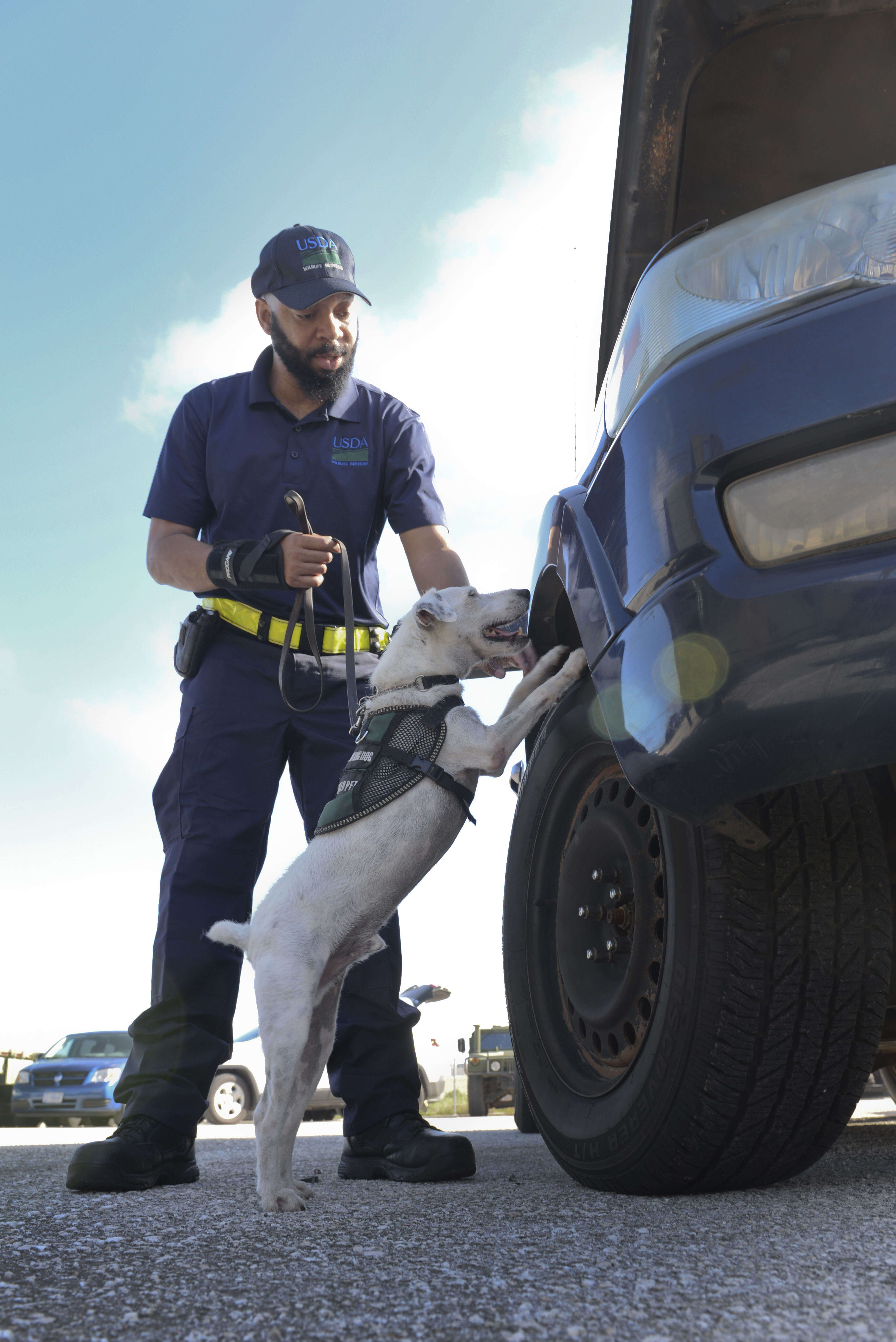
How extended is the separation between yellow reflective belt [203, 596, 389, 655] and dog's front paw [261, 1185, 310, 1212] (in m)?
1.44

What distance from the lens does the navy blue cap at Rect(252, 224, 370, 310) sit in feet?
10.2

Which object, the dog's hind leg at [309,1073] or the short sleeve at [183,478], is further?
the short sleeve at [183,478]

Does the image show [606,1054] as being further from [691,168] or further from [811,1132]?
[691,168]

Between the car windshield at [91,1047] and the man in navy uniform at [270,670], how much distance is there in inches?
531

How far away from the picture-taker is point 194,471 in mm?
3230

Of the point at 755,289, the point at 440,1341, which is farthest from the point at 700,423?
the point at 440,1341

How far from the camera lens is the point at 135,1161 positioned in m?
2.35

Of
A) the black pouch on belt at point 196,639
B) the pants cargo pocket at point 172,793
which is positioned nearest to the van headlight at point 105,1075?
the pants cargo pocket at point 172,793

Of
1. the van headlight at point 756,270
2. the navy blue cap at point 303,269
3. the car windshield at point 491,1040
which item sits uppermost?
the navy blue cap at point 303,269

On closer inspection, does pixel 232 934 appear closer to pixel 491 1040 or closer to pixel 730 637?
pixel 730 637

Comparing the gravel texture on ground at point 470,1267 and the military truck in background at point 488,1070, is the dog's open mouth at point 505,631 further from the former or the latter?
the military truck in background at point 488,1070

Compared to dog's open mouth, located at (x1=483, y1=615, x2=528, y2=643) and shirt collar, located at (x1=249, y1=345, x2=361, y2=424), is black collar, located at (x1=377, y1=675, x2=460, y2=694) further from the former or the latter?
shirt collar, located at (x1=249, y1=345, x2=361, y2=424)

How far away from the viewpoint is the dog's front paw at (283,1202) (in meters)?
2.03

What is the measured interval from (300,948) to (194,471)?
169 cm
